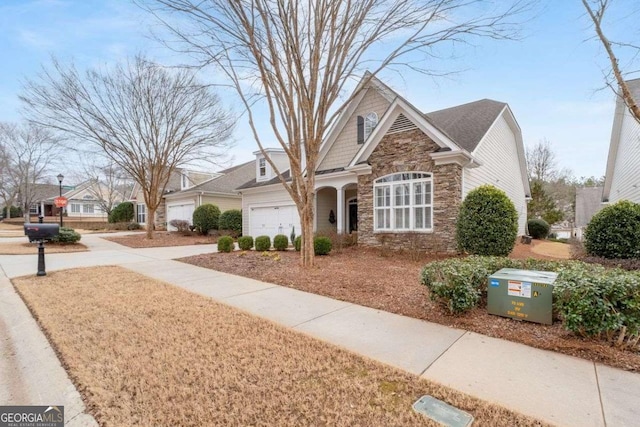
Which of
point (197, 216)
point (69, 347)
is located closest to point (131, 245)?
point (197, 216)

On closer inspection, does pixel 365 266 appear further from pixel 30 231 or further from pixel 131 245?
pixel 131 245

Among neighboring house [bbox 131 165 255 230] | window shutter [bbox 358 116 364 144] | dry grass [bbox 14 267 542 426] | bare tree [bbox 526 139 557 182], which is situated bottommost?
dry grass [bbox 14 267 542 426]

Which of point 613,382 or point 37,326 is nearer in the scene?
point 613,382

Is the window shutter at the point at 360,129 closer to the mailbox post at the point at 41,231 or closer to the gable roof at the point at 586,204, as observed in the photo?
the mailbox post at the point at 41,231

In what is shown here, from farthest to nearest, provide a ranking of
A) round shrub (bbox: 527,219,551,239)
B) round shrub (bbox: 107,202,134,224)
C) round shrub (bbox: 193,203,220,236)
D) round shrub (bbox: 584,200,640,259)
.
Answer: round shrub (bbox: 107,202,134,224) < round shrub (bbox: 193,203,220,236) < round shrub (bbox: 527,219,551,239) < round shrub (bbox: 584,200,640,259)

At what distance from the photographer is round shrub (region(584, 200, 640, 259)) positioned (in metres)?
8.18

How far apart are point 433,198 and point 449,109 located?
838 centimetres

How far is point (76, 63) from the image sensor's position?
45.7 ft

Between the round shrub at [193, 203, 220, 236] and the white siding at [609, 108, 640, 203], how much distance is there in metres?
21.8

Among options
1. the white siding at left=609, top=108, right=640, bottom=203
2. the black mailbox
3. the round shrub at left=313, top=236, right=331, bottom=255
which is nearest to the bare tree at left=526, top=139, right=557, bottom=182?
the white siding at left=609, top=108, right=640, bottom=203

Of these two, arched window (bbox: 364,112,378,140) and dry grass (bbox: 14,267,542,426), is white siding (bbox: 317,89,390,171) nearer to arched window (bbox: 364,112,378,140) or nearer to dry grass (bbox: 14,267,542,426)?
arched window (bbox: 364,112,378,140)

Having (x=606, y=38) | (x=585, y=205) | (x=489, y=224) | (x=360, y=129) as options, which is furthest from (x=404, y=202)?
(x=585, y=205)

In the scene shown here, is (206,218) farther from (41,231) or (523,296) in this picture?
(523,296)
